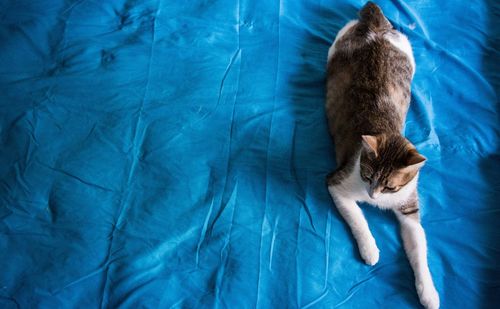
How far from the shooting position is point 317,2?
215 centimetres

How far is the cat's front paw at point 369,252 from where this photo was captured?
1.33 meters

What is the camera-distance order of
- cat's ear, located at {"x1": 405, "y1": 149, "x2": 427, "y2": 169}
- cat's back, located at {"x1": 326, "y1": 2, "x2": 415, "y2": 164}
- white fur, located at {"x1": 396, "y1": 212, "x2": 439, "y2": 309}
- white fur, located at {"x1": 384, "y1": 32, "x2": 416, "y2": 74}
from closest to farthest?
cat's ear, located at {"x1": 405, "y1": 149, "x2": 427, "y2": 169}
white fur, located at {"x1": 396, "y1": 212, "x2": 439, "y2": 309}
cat's back, located at {"x1": 326, "y1": 2, "x2": 415, "y2": 164}
white fur, located at {"x1": 384, "y1": 32, "x2": 416, "y2": 74}

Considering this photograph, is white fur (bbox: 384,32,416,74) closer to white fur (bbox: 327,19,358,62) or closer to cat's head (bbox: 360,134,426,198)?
white fur (bbox: 327,19,358,62)

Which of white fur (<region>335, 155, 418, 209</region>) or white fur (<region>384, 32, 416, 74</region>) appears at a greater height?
white fur (<region>384, 32, 416, 74</region>)

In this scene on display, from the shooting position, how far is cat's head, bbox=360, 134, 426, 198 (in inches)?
47.9

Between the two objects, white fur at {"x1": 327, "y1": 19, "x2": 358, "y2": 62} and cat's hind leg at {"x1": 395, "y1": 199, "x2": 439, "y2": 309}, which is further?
white fur at {"x1": 327, "y1": 19, "x2": 358, "y2": 62}

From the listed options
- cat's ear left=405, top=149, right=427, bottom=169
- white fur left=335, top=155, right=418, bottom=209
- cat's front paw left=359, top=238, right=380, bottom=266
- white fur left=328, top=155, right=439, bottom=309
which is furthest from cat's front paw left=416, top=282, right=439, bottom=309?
cat's ear left=405, top=149, right=427, bottom=169

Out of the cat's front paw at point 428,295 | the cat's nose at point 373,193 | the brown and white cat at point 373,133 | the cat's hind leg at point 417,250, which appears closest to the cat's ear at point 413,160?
the brown and white cat at point 373,133

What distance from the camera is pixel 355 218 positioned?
140cm

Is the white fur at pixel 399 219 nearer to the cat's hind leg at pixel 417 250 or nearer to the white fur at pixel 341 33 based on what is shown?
the cat's hind leg at pixel 417 250

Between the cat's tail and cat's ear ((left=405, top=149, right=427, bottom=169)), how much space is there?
0.86 metres

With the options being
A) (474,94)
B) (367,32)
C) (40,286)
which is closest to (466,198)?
(474,94)

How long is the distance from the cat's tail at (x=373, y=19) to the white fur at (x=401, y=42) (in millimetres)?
51

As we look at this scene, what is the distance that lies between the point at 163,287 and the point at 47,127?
2.79 feet
